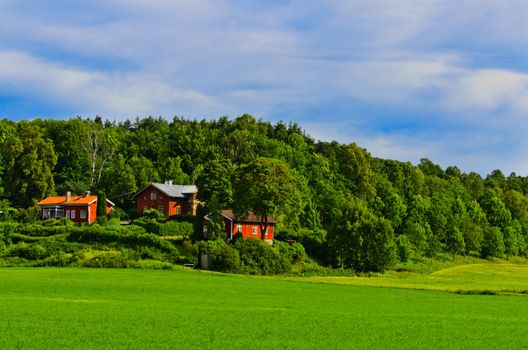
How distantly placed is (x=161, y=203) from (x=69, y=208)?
15.0m

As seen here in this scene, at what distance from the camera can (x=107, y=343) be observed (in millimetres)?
20672

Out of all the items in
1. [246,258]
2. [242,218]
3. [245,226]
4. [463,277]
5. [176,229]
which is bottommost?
[463,277]

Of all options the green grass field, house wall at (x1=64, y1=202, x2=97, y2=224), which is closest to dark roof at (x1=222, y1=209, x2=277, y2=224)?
house wall at (x1=64, y1=202, x2=97, y2=224)

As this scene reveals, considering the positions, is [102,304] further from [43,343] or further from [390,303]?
[390,303]

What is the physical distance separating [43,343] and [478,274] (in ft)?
244

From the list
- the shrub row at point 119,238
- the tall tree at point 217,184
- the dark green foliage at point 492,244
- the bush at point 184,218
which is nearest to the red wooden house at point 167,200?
the bush at point 184,218

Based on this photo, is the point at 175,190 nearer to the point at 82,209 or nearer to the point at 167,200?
the point at 167,200

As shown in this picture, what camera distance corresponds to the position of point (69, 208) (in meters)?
96.9

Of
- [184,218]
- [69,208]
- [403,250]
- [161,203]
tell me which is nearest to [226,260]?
[184,218]

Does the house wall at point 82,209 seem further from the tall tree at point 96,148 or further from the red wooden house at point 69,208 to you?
the tall tree at point 96,148

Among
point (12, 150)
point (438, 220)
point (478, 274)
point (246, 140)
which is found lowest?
point (478, 274)

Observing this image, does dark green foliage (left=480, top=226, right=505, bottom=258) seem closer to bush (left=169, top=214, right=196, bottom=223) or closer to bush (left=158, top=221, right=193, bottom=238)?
bush (left=169, top=214, right=196, bottom=223)

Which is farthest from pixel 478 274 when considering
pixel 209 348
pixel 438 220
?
pixel 209 348

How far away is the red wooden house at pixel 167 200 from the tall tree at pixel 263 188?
83.5 feet
